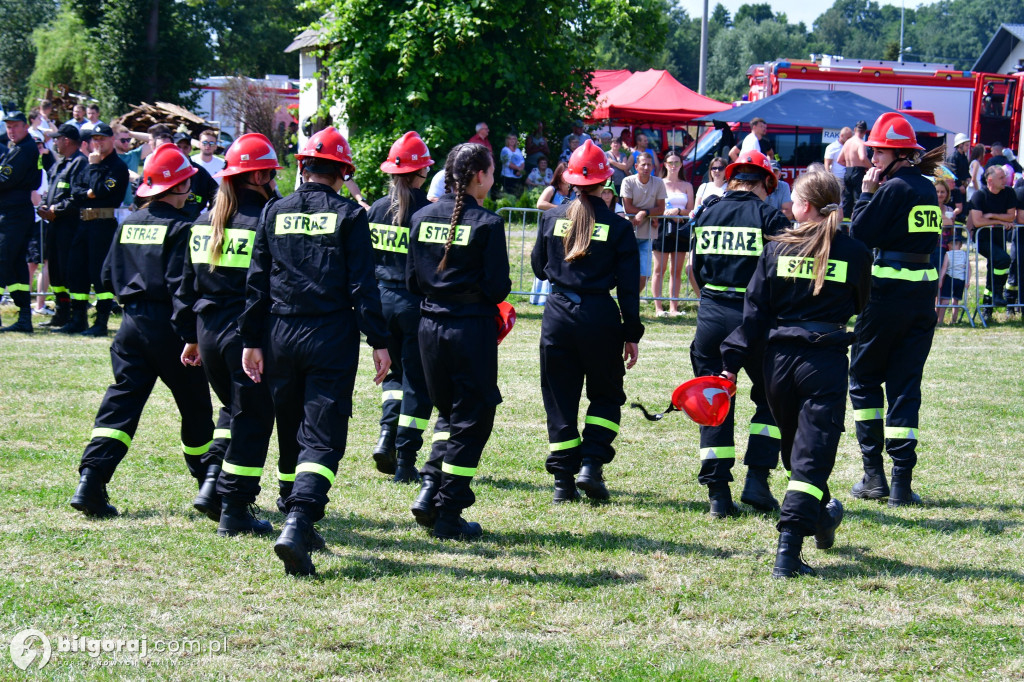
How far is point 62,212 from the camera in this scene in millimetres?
12734

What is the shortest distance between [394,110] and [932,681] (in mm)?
15980

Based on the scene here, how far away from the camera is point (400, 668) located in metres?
4.45

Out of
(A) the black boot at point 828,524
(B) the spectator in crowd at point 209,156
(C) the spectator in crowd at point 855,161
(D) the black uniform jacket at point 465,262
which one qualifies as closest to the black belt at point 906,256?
(C) the spectator in crowd at point 855,161

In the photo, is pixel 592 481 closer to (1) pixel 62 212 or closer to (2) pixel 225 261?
(2) pixel 225 261

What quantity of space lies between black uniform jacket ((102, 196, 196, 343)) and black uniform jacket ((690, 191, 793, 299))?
123 inches

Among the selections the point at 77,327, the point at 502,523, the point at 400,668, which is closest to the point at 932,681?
the point at 400,668

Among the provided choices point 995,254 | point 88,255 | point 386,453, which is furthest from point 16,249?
point 995,254

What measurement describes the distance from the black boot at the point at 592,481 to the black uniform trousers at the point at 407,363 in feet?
3.58

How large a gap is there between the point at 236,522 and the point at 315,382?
110cm

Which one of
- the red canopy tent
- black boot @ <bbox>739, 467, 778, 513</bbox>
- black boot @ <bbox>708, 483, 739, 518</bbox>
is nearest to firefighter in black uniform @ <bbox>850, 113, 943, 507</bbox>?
black boot @ <bbox>739, 467, 778, 513</bbox>

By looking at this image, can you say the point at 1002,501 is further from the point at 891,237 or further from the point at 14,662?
the point at 14,662

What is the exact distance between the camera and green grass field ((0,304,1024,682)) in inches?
180

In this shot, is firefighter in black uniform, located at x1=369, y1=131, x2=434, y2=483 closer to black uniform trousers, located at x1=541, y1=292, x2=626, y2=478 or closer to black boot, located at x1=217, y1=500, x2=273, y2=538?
black uniform trousers, located at x1=541, y1=292, x2=626, y2=478

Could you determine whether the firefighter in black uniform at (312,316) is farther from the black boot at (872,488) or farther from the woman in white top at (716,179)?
the woman in white top at (716,179)
